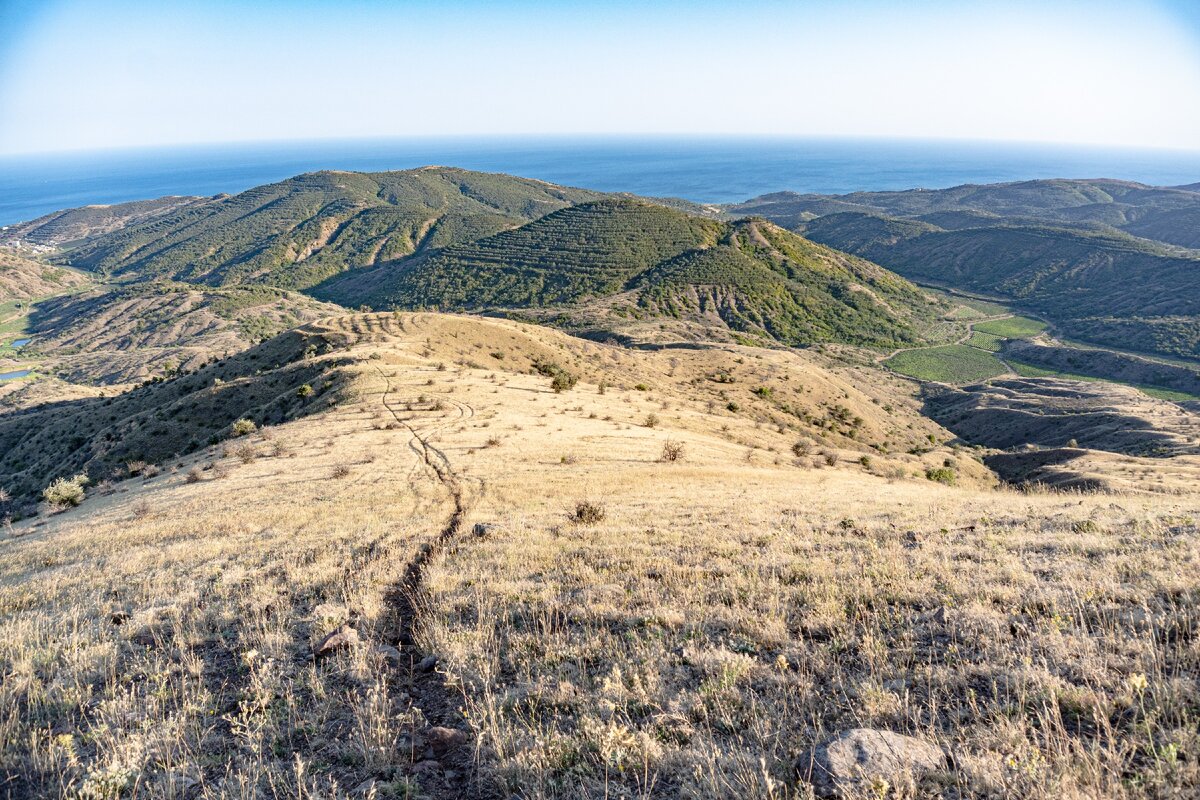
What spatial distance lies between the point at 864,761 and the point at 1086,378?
435 feet

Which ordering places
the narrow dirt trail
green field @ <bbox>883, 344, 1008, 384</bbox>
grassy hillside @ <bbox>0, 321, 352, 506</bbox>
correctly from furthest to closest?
green field @ <bbox>883, 344, 1008, 384</bbox>, grassy hillside @ <bbox>0, 321, 352, 506</bbox>, the narrow dirt trail

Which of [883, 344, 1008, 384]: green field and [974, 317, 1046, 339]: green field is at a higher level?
[974, 317, 1046, 339]: green field

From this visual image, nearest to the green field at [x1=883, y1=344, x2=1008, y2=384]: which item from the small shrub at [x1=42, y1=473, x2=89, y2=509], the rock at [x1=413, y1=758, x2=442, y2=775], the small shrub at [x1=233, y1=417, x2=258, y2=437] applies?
the small shrub at [x1=233, y1=417, x2=258, y2=437]

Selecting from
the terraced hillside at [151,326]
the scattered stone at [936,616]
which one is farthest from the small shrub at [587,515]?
the terraced hillside at [151,326]

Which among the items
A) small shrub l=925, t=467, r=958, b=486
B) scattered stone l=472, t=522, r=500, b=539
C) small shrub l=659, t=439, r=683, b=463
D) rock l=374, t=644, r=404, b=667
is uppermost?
rock l=374, t=644, r=404, b=667

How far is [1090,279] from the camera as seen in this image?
155000mm

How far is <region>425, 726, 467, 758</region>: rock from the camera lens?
486cm

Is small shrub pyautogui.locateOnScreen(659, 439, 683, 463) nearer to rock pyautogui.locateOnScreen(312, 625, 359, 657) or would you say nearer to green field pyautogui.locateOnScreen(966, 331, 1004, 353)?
rock pyautogui.locateOnScreen(312, 625, 359, 657)

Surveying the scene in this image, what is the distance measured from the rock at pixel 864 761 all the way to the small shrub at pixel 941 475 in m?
35.2

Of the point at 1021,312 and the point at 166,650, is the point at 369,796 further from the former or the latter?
the point at 1021,312

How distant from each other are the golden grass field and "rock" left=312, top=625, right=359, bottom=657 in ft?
0.27

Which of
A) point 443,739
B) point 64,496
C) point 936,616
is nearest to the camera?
point 443,739

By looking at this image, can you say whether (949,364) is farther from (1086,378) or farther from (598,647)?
(598,647)

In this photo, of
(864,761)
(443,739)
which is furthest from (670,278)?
(864,761)
